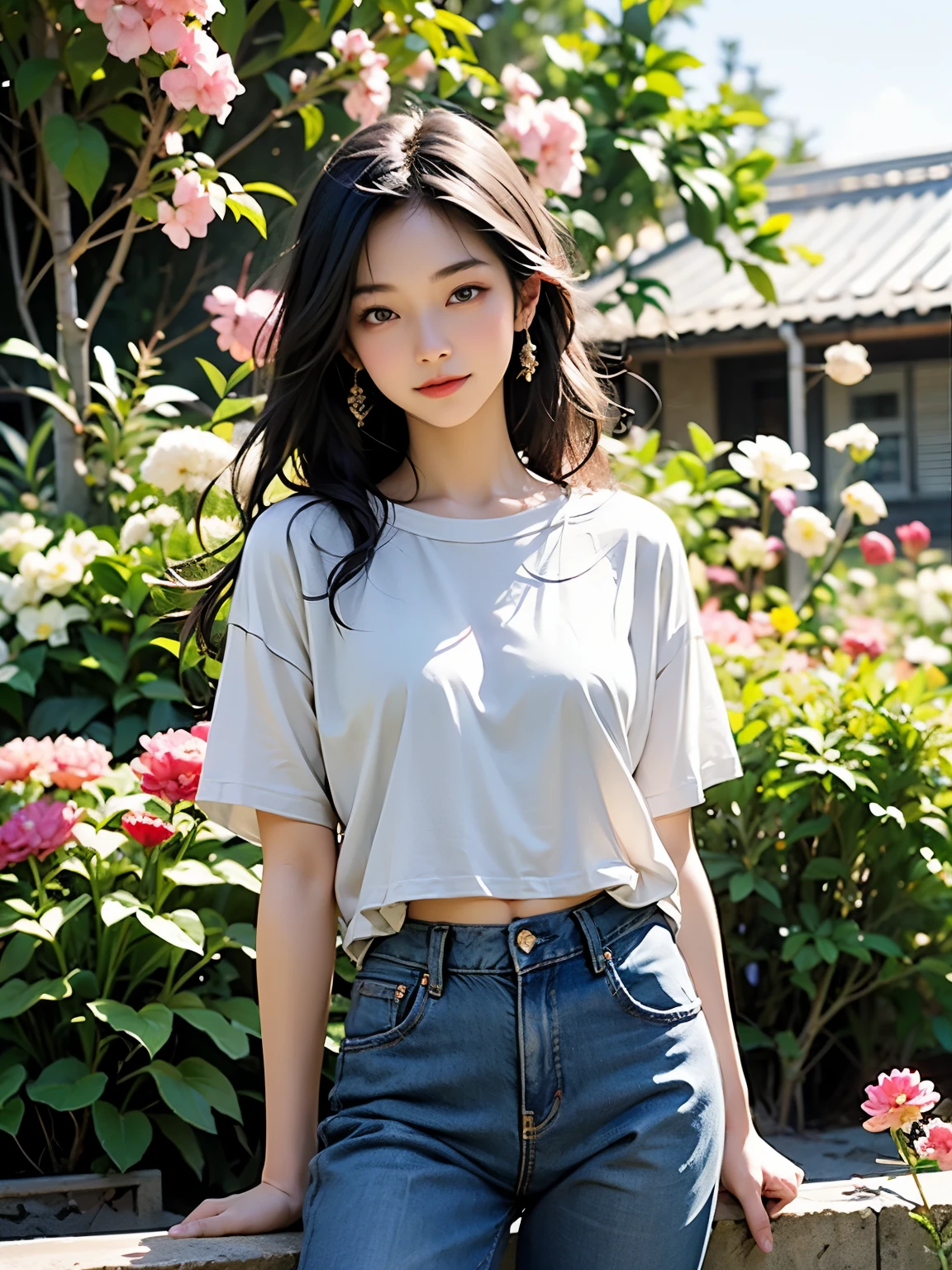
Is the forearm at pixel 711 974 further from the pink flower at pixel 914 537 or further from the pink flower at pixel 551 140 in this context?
the pink flower at pixel 914 537

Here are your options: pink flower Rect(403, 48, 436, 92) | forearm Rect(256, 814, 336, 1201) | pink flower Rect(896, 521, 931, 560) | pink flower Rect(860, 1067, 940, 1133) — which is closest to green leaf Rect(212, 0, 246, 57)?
pink flower Rect(403, 48, 436, 92)

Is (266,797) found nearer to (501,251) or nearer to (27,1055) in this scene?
(501,251)

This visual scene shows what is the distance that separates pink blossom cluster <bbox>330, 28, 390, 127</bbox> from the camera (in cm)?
283

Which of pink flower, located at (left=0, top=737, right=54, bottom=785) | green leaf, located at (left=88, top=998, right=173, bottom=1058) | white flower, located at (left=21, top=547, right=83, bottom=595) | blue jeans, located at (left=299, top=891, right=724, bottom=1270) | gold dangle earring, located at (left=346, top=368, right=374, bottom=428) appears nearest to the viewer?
blue jeans, located at (left=299, top=891, right=724, bottom=1270)

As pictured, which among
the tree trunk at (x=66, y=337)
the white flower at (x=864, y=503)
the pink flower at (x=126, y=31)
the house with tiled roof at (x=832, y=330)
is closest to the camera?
the pink flower at (x=126, y=31)

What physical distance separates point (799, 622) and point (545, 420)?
1.82 meters

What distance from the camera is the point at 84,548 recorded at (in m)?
2.58

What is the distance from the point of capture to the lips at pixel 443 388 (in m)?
1.56

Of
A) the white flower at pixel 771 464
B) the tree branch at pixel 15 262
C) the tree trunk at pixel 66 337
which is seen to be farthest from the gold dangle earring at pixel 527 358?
the tree branch at pixel 15 262

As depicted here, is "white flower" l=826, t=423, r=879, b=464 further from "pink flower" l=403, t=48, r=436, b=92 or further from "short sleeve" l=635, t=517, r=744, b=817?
"short sleeve" l=635, t=517, r=744, b=817

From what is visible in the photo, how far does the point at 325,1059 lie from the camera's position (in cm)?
205

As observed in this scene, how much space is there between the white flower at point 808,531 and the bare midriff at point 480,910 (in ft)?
6.69

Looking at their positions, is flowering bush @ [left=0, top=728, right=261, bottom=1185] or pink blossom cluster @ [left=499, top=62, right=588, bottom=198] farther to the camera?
pink blossom cluster @ [left=499, top=62, right=588, bottom=198]

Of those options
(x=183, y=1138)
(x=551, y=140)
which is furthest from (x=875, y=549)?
(x=183, y=1138)
